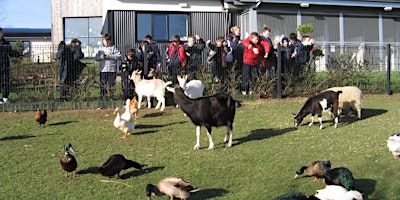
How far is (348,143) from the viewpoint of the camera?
9328mm

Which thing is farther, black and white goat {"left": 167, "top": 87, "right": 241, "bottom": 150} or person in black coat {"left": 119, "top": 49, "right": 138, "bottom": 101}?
person in black coat {"left": 119, "top": 49, "right": 138, "bottom": 101}

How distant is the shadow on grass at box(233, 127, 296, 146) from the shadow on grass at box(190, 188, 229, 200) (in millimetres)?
2623

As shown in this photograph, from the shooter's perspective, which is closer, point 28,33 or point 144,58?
point 144,58

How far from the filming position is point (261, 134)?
412 inches

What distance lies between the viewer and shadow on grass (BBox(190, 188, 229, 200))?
6.80m

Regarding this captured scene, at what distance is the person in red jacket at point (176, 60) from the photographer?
14359 millimetres

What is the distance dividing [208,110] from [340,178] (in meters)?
3.07

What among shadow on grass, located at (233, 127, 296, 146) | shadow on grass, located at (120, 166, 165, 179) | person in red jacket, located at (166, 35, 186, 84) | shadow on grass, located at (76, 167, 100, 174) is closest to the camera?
shadow on grass, located at (120, 166, 165, 179)

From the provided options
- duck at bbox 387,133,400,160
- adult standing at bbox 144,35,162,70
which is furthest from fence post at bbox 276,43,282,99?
duck at bbox 387,133,400,160

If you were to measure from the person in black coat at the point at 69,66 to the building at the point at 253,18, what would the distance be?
6.29 m

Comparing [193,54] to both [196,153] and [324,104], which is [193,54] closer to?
[324,104]

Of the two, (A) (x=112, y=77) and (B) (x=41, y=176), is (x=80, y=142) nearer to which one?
(B) (x=41, y=176)

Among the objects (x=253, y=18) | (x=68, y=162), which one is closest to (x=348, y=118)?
(x=68, y=162)

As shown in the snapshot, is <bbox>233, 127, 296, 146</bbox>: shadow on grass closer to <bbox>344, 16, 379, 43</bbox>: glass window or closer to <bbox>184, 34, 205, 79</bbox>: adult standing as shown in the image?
<bbox>184, 34, 205, 79</bbox>: adult standing
